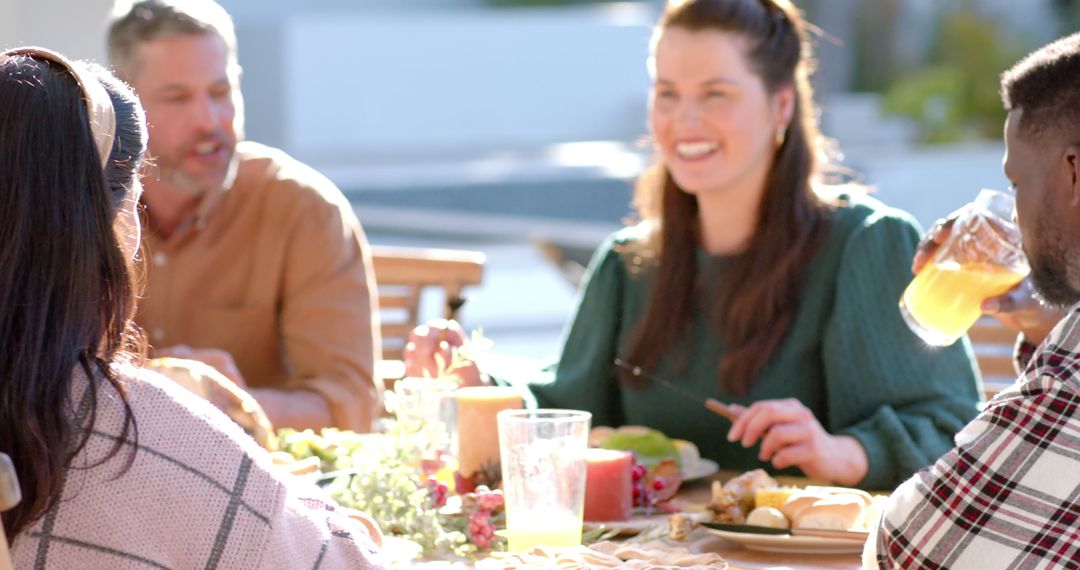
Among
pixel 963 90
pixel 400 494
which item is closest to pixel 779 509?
pixel 400 494

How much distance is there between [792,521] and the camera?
185 centimetres

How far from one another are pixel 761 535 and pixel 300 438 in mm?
834

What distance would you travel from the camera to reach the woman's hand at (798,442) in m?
2.12

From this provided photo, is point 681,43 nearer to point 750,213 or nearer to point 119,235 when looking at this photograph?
point 750,213

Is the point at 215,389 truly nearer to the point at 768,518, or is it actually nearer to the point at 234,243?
the point at 768,518

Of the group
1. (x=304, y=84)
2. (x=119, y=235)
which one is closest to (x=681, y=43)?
(x=119, y=235)

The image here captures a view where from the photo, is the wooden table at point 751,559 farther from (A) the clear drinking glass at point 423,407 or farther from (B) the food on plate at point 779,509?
(A) the clear drinking glass at point 423,407

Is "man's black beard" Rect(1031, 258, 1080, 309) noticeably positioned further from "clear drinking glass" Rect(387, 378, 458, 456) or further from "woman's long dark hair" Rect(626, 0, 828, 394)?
"woman's long dark hair" Rect(626, 0, 828, 394)

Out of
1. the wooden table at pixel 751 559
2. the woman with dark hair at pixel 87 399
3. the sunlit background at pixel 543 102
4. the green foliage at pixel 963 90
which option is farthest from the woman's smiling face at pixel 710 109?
the green foliage at pixel 963 90

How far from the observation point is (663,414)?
273cm

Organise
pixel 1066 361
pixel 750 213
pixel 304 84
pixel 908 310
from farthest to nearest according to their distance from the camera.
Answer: pixel 304 84 → pixel 750 213 → pixel 908 310 → pixel 1066 361

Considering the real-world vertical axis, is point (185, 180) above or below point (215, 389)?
above

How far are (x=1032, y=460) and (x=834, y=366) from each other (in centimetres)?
108

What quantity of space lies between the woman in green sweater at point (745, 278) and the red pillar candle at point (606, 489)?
2.08 feet
